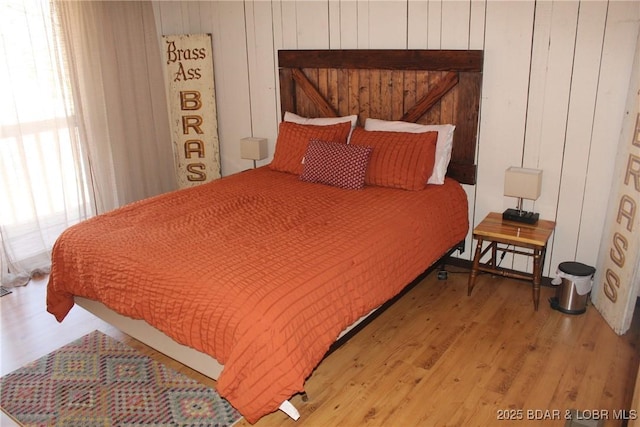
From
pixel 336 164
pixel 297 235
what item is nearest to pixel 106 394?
pixel 297 235

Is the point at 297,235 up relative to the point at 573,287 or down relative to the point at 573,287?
up

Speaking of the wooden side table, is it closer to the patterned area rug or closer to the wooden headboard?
the wooden headboard

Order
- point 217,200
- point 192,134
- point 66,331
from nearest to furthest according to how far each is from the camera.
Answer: point 66,331 → point 217,200 → point 192,134

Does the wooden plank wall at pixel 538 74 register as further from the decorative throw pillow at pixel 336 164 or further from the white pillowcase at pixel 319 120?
the decorative throw pillow at pixel 336 164

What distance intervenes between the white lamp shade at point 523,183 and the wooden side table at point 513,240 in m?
0.20

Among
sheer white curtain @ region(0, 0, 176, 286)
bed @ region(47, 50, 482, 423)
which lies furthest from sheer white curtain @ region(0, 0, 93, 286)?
bed @ region(47, 50, 482, 423)

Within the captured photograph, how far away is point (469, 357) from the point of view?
287 cm

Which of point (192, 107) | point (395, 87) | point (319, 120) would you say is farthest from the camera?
point (192, 107)

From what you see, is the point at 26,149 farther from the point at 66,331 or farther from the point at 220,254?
the point at 220,254

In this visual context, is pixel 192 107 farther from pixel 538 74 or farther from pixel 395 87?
pixel 538 74

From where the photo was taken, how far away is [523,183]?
3.33 meters

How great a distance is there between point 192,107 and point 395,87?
2.03m

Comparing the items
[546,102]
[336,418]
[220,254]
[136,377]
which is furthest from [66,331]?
[546,102]

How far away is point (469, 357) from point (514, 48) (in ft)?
6.39
